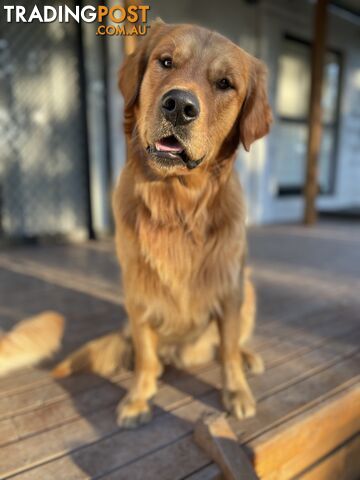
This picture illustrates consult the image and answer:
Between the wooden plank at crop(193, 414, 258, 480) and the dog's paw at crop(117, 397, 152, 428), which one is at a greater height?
the wooden plank at crop(193, 414, 258, 480)

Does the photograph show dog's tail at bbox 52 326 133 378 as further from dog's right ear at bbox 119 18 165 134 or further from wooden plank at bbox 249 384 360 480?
dog's right ear at bbox 119 18 165 134

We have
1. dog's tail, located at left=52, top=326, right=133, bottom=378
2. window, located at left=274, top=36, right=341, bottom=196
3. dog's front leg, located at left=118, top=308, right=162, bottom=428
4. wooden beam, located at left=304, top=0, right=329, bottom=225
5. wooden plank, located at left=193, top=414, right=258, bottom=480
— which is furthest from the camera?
window, located at left=274, top=36, right=341, bottom=196

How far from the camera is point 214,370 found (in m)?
1.75

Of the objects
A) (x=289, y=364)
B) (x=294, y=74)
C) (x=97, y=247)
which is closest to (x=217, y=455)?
(x=289, y=364)

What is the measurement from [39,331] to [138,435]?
79cm

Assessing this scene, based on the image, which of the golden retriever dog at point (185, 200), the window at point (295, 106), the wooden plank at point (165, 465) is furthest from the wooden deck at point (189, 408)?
the window at point (295, 106)

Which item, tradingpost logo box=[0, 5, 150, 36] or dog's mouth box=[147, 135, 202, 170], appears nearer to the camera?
dog's mouth box=[147, 135, 202, 170]

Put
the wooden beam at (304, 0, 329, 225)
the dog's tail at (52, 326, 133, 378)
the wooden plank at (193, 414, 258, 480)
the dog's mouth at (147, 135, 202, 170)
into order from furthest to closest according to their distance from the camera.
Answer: the wooden beam at (304, 0, 329, 225) → the dog's tail at (52, 326, 133, 378) → the dog's mouth at (147, 135, 202, 170) → the wooden plank at (193, 414, 258, 480)

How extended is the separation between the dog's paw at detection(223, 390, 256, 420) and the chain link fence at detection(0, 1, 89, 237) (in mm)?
3426

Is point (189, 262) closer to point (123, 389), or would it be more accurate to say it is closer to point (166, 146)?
point (166, 146)

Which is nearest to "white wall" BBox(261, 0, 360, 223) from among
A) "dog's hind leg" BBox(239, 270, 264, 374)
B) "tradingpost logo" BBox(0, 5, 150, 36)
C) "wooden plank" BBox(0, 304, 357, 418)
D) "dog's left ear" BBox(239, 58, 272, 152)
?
"tradingpost logo" BBox(0, 5, 150, 36)

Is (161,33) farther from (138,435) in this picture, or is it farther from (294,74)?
(294,74)

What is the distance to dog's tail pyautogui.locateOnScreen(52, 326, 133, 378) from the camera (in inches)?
66.3

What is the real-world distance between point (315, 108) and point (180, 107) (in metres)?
4.56
